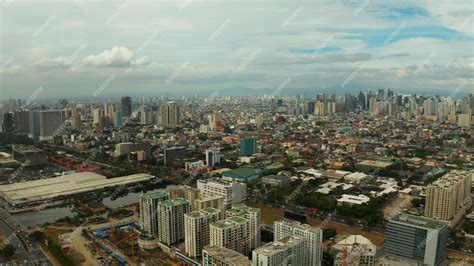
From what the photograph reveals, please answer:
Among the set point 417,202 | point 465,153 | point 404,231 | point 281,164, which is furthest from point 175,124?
point 404,231

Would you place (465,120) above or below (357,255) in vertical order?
above

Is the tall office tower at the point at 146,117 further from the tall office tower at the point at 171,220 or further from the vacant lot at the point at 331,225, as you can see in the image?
the tall office tower at the point at 171,220

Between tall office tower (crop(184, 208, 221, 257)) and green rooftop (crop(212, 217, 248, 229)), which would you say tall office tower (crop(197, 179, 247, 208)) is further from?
green rooftop (crop(212, 217, 248, 229))

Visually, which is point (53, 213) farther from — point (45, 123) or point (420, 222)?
point (45, 123)

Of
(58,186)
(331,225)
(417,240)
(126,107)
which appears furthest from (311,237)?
(126,107)

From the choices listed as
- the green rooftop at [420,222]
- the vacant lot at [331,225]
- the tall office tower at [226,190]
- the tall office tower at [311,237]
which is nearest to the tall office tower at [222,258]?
the tall office tower at [311,237]

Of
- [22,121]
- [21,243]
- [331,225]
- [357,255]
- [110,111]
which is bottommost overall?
[21,243]

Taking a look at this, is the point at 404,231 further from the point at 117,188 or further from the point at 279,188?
the point at 117,188

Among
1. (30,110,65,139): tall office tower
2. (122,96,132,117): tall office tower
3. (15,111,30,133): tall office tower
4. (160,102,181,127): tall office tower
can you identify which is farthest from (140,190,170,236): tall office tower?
(122,96,132,117): tall office tower
